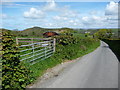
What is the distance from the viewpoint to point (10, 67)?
6812mm

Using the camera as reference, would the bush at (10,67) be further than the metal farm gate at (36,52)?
No

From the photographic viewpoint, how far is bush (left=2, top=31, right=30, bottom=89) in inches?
253

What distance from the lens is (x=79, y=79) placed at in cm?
811

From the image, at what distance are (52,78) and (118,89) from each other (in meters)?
3.44

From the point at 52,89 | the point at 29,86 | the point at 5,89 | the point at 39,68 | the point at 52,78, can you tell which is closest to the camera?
the point at 5,89

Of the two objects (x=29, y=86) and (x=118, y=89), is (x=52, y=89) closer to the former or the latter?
(x=29, y=86)

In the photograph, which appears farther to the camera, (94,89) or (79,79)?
(79,79)

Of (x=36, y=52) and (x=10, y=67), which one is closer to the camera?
(x=10, y=67)

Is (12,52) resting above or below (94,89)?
above

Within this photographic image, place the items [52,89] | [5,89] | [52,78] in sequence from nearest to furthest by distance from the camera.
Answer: [5,89] < [52,89] < [52,78]

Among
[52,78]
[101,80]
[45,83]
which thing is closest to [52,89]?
[45,83]

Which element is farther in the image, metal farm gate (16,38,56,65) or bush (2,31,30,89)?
metal farm gate (16,38,56,65)

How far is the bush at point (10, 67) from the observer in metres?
6.43

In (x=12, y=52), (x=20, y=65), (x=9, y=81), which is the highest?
(x=12, y=52)
